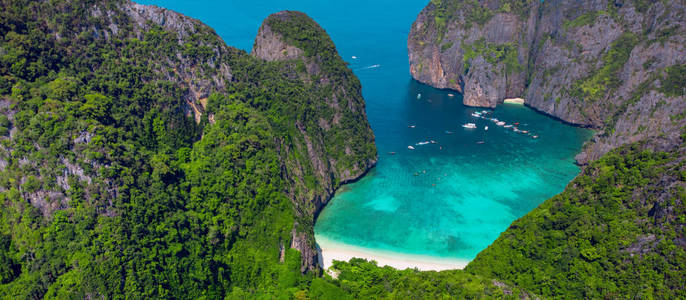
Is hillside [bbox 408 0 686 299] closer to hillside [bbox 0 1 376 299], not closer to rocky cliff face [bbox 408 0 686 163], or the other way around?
rocky cliff face [bbox 408 0 686 163]

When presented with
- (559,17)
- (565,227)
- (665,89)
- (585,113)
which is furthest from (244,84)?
(559,17)

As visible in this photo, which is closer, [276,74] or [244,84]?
[244,84]

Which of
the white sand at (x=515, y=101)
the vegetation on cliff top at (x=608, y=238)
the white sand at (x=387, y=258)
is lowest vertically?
the white sand at (x=387, y=258)

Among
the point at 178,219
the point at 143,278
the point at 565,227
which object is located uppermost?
the point at 178,219

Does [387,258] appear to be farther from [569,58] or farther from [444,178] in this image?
[569,58]

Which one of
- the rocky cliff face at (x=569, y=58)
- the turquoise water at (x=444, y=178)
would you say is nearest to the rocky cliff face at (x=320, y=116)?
the turquoise water at (x=444, y=178)

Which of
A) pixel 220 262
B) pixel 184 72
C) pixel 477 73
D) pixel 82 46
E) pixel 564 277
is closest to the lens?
pixel 564 277

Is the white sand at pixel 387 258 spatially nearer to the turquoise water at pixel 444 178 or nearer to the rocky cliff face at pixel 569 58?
the turquoise water at pixel 444 178

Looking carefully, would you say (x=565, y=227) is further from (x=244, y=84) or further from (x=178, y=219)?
(x=244, y=84)

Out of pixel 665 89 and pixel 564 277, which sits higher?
pixel 665 89
